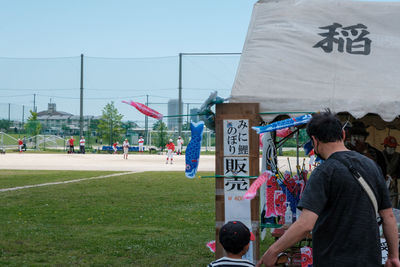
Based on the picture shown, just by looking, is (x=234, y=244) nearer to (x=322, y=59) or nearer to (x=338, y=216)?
(x=338, y=216)

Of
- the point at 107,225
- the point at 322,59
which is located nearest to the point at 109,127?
the point at 107,225

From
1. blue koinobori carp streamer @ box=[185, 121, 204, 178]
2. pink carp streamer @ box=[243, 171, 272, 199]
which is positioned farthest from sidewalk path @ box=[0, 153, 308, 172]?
pink carp streamer @ box=[243, 171, 272, 199]

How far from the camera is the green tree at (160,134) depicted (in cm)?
4900

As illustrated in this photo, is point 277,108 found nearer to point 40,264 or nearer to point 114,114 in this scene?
point 40,264

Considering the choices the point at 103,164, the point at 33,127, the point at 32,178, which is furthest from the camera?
the point at 33,127

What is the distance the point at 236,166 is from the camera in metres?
5.85

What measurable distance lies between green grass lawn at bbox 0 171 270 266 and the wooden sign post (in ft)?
6.13

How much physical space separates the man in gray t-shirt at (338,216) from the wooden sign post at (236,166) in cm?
A: 269

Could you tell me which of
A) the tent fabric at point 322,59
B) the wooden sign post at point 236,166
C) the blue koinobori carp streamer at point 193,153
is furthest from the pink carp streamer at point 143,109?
the tent fabric at point 322,59

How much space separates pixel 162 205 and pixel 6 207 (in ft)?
12.2

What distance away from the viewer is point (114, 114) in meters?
54.4

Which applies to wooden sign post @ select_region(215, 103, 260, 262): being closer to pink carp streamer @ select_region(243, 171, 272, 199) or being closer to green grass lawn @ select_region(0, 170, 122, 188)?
pink carp streamer @ select_region(243, 171, 272, 199)

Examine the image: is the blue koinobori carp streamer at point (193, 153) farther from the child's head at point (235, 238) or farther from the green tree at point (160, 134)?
the green tree at point (160, 134)

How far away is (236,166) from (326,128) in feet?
9.06
